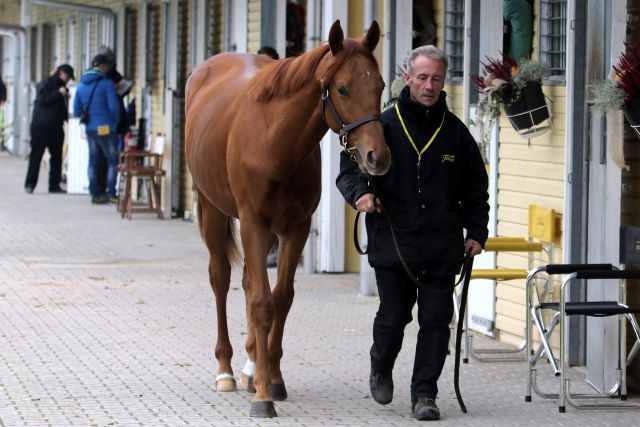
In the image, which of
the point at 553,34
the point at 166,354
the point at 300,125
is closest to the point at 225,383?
the point at 166,354

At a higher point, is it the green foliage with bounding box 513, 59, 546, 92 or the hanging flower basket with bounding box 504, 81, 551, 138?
the green foliage with bounding box 513, 59, 546, 92

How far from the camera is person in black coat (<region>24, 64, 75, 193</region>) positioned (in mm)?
23516

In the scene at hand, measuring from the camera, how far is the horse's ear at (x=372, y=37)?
6.97m

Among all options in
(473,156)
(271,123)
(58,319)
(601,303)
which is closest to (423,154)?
(473,156)

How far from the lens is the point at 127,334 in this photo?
33.6 ft

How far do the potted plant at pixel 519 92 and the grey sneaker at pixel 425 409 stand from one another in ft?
8.26

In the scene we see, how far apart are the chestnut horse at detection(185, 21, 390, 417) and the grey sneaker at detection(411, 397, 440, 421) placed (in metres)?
0.75

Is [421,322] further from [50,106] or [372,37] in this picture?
[50,106]

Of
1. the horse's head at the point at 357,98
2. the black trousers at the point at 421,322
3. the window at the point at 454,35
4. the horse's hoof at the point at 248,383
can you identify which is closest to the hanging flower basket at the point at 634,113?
the black trousers at the point at 421,322

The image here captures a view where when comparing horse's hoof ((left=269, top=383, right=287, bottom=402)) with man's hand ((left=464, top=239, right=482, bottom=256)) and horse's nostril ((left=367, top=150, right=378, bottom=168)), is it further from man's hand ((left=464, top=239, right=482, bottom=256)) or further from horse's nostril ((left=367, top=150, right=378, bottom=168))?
horse's nostril ((left=367, top=150, right=378, bottom=168))

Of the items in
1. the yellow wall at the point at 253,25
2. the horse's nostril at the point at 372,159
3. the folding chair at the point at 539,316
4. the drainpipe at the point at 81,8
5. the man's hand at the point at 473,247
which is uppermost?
the drainpipe at the point at 81,8

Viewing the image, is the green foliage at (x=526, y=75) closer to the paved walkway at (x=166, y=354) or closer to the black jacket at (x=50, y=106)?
the paved walkway at (x=166, y=354)

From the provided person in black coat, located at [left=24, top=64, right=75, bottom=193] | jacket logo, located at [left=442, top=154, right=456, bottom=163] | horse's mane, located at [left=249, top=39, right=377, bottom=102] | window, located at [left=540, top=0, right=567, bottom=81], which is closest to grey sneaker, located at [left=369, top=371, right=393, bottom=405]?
jacket logo, located at [left=442, top=154, right=456, bottom=163]

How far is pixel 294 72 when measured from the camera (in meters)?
7.38
